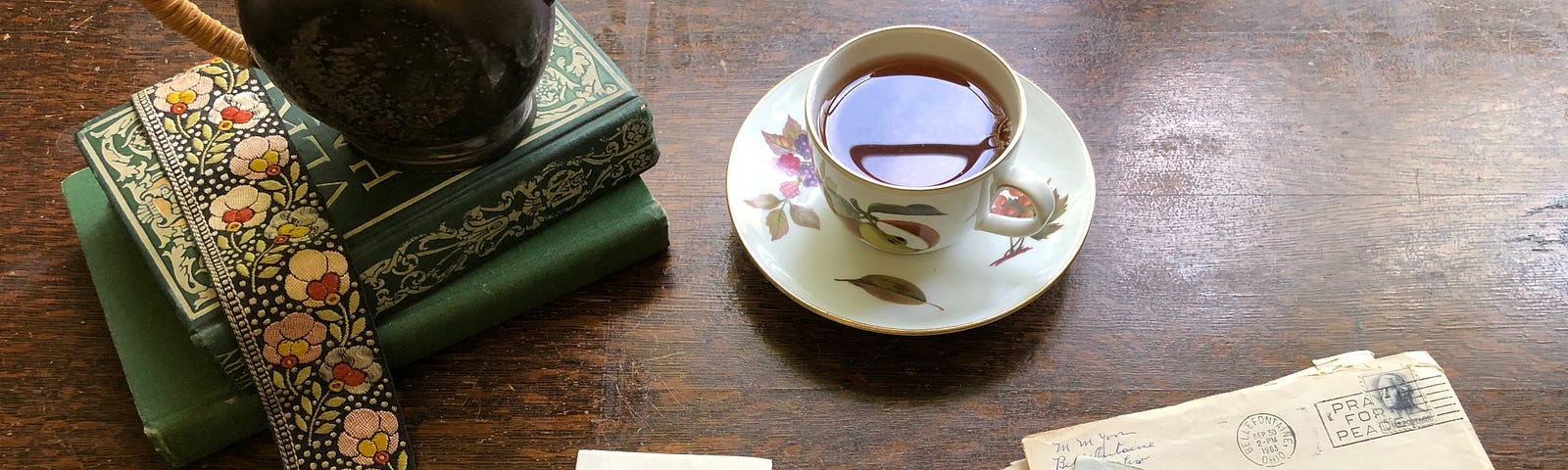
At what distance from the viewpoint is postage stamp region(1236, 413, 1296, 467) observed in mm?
642

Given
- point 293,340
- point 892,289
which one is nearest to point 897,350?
point 892,289

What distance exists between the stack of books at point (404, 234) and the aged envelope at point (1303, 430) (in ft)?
1.02

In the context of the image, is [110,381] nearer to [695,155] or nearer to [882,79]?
[695,155]

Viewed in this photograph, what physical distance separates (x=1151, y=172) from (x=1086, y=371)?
0.16 metres

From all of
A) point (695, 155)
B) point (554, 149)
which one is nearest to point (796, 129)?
point (695, 155)

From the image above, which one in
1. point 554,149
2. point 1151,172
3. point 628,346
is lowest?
point 628,346

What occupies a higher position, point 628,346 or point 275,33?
point 275,33

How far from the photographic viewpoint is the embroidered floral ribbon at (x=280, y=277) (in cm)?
63

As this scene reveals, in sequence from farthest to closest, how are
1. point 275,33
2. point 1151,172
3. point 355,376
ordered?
1. point 1151,172
2. point 355,376
3. point 275,33

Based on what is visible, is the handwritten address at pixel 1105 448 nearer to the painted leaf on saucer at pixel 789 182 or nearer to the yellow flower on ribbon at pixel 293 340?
the painted leaf on saucer at pixel 789 182

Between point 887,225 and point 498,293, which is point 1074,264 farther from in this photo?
point 498,293

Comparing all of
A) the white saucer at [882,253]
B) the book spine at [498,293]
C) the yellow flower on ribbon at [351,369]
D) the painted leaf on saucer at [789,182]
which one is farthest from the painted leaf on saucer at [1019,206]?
the yellow flower on ribbon at [351,369]

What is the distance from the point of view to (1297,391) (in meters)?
0.67

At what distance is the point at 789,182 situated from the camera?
0.74m
